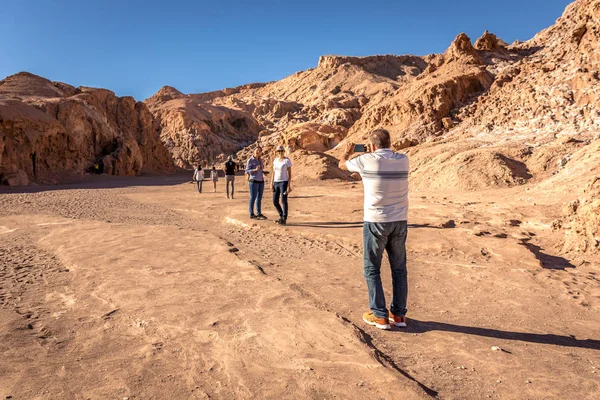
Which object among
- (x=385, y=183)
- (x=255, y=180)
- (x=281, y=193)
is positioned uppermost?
(x=385, y=183)

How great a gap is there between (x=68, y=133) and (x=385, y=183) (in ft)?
95.9

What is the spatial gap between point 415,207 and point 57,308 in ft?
28.2

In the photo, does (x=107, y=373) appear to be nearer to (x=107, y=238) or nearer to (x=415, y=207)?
(x=107, y=238)

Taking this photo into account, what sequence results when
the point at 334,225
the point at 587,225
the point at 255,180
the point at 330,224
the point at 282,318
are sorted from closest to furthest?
the point at 282,318 < the point at 587,225 < the point at 334,225 < the point at 330,224 < the point at 255,180

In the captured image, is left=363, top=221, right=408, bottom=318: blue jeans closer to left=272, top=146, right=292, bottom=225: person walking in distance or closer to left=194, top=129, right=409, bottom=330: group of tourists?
left=194, top=129, right=409, bottom=330: group of tourists

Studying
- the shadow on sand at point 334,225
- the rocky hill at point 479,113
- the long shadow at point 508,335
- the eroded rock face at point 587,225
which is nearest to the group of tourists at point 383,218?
the long shadow at point 508,335

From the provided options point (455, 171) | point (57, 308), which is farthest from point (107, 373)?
point (455, 171)

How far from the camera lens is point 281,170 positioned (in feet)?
27.3

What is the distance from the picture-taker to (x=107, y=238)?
6.54 meters

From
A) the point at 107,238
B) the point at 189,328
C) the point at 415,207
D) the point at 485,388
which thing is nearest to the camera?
the point at 485,388

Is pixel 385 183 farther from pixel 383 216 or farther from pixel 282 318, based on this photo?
pixel 282 318

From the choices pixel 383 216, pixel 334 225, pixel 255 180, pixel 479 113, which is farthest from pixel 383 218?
pixel 479 113

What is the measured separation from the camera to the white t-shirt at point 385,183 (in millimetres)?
3252

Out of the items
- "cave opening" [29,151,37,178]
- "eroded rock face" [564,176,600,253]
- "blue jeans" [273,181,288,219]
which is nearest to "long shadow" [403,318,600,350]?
"eroded rock face" [564,176,600,253]
